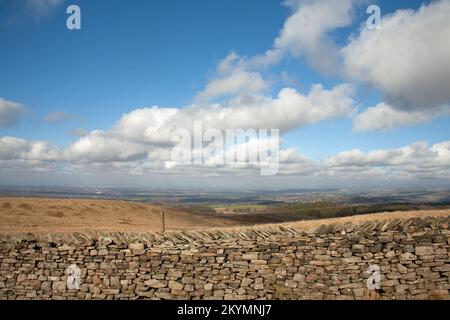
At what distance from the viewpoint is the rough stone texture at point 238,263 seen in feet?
32.2

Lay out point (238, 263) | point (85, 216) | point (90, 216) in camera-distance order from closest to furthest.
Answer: point (238, 263)
point (85, 216)
point (90, 216)

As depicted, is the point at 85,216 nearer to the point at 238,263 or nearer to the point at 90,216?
the point at 90,216

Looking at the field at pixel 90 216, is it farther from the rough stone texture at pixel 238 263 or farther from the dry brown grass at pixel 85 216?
the rough stone texture at pixel 238 263

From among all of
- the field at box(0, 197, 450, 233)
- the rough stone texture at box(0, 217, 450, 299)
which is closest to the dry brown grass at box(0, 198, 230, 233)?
the field at box(0, 197, 450, 233)

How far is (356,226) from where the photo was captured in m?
10.2

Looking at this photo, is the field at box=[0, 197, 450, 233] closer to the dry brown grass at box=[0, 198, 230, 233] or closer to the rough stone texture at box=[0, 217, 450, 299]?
the dry brown grass at box=[0, 198, 230, 233]

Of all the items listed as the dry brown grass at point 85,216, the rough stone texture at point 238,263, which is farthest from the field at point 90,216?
the rough stone texture at point 238,263

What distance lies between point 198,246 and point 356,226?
15.2 ft

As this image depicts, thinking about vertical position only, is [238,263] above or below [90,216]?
above

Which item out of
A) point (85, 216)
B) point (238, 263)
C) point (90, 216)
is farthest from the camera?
point (90, 216)

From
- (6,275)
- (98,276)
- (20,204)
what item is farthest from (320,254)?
(20,204)

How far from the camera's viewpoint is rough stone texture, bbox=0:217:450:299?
386 inches

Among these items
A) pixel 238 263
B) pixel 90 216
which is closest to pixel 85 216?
pixel 90 216

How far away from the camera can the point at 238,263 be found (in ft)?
34.1
